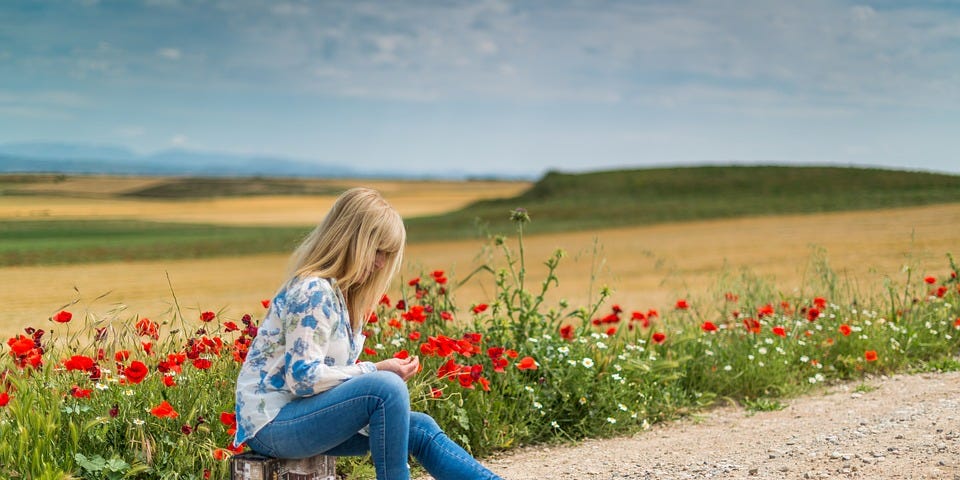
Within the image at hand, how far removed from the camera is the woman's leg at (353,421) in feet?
11.5

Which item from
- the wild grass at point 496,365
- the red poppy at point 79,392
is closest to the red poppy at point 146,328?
the wild grass at point 496,365

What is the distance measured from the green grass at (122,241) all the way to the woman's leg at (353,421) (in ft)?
41.1

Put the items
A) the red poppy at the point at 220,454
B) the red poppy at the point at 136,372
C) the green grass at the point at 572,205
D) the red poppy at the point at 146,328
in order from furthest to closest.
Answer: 1. the green grass at the point at 572,205
2. the red poppy at the point at 146,328
3. the red poppy at the point at 220,454
4. the red poppy at the point at 136,372

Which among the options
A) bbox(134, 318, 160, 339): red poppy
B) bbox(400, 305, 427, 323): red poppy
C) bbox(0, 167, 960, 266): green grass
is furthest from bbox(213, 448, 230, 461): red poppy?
bbox(0, 167, 960, 266): green grass

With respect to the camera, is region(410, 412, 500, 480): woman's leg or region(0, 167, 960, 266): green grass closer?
region(410, 412, 500, 480): woman's leg

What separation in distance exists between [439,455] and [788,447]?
2498 mm

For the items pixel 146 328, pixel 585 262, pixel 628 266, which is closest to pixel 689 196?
pixel 585 262

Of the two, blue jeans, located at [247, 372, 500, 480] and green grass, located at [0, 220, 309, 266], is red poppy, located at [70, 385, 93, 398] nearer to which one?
blue jeans, located at [247, 372, 500, 480]

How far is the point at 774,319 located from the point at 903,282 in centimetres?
261

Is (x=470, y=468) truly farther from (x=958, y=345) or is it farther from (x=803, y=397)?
(x=958, y=345)

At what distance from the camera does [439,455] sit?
147 inches

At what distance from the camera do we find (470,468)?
3.66m

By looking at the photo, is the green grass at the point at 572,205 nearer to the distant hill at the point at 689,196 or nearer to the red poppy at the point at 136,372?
the distant hill at the point at 689,196

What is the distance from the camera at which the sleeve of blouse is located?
337 centimetres
